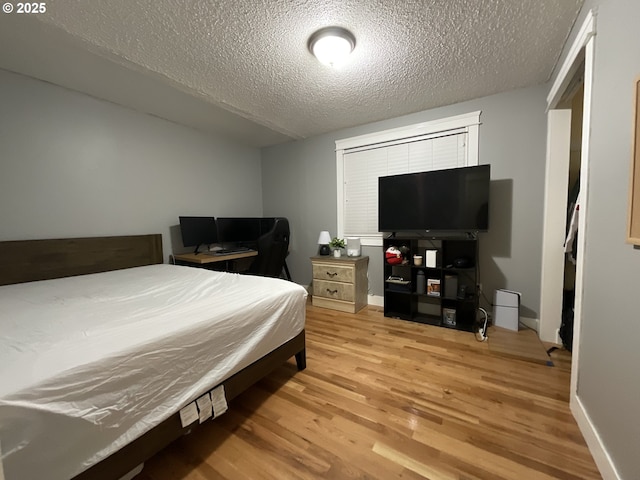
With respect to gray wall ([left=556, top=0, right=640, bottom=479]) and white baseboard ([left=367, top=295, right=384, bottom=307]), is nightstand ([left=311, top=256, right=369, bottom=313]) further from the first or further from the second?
gray wall ([left=556, top=0, right=640, bottom=479])

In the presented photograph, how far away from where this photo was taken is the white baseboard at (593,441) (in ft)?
3.35

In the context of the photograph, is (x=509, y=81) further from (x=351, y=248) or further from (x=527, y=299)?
(x=351, y=248)

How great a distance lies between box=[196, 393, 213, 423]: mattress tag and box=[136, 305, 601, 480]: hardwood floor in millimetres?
199

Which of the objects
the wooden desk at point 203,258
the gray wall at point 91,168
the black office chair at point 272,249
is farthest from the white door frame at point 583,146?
the gray wall at point 91,168

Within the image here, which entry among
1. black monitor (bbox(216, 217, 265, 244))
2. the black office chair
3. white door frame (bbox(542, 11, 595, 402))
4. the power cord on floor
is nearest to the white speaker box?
the power cord on floor

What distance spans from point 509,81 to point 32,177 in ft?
14.2

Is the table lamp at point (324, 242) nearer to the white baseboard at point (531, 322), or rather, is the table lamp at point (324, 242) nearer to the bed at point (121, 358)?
the bed at point (121, 358)

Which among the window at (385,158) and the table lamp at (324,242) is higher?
the window at (385,158)

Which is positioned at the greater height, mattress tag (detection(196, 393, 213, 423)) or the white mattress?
the white mattress

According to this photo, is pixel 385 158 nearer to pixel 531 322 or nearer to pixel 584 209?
pixel 584 209

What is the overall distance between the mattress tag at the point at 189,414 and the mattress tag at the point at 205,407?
24 mm

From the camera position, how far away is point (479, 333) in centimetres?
243

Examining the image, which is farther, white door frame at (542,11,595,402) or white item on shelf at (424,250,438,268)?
white item on shelf at (424,250,438,268)

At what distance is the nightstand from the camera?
3.09 m
